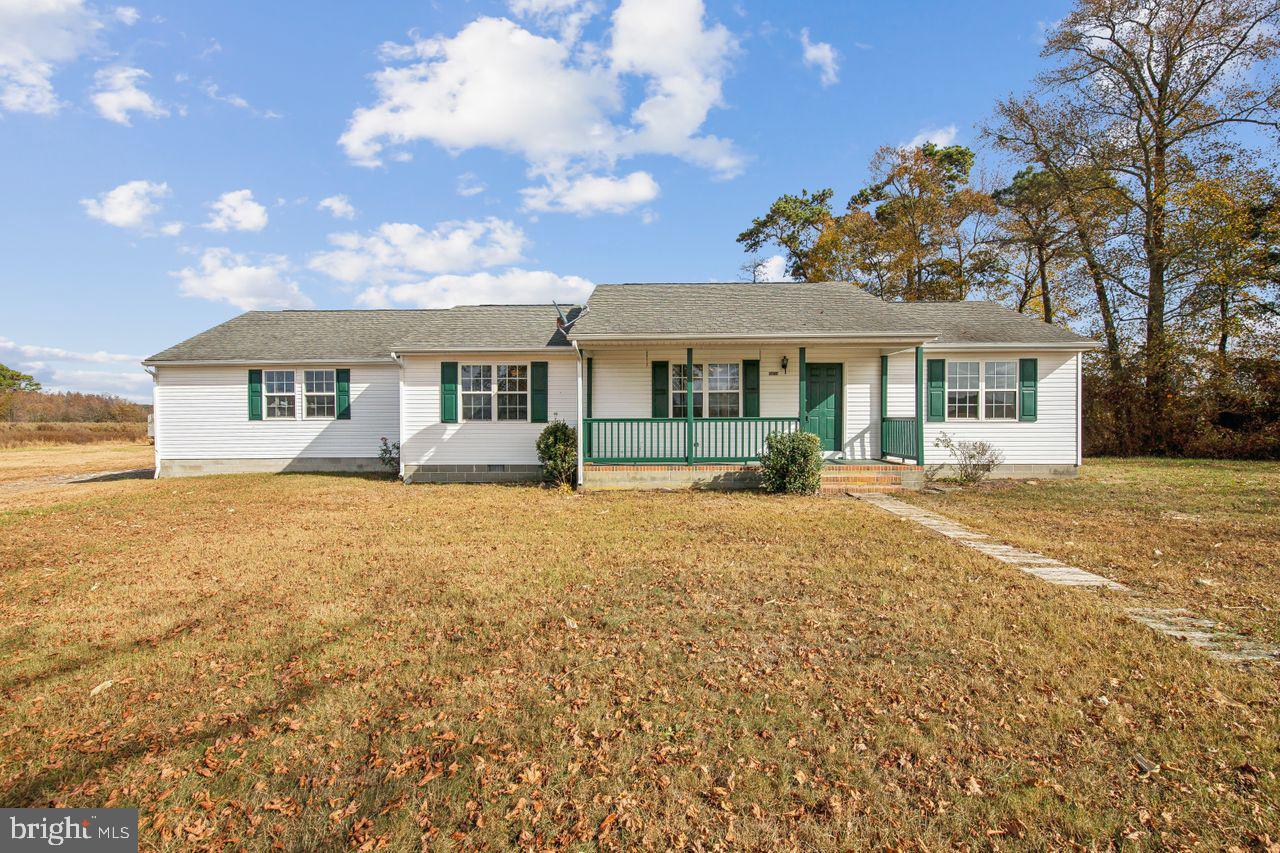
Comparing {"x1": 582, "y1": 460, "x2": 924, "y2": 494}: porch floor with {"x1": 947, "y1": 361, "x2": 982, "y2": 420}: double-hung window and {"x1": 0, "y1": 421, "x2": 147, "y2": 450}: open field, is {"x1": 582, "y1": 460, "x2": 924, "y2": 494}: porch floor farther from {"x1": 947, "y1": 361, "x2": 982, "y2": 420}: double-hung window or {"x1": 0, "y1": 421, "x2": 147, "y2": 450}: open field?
{"x1": 0, "y1": 421, "x2": 147, "y2": 450}: open field

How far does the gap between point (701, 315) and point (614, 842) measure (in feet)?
35.4

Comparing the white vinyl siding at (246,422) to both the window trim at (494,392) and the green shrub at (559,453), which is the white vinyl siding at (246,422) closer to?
the window trim at (494,392)

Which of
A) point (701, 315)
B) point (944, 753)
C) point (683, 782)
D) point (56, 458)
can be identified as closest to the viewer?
point (683, 782)

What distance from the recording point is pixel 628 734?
2.74m

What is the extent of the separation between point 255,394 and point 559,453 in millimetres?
8764

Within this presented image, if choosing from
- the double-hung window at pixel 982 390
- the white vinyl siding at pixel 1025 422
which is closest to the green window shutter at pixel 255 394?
the white vinyl siding at pixel 1025 422

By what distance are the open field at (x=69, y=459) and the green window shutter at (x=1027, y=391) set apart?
2511cm

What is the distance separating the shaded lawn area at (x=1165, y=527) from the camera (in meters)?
4.81

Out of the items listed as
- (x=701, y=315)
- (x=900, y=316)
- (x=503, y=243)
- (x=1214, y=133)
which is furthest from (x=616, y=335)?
(x=1214, y=133)

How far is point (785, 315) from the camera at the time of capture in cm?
1193

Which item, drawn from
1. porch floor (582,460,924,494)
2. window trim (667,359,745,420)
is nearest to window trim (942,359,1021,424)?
porch floor (582,460,924,494)

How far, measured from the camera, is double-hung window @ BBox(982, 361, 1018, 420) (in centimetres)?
1255

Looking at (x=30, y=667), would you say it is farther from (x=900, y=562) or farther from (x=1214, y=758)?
(x=900, y=562)

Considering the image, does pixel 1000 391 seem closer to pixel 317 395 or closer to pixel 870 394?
pixel 870 394
